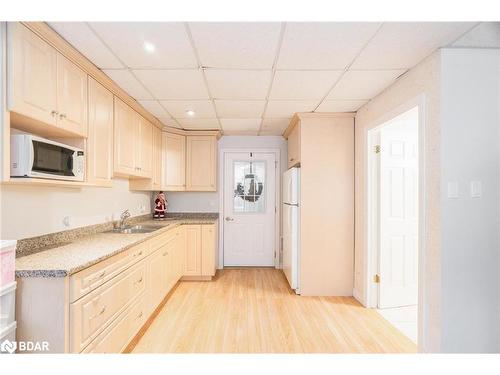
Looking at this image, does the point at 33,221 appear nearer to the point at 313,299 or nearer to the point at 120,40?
the point at 120,40

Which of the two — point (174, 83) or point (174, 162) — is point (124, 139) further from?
point (174, 162)

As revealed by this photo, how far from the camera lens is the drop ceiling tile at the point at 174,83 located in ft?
7.59

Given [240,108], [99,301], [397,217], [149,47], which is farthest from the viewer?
[240,108]

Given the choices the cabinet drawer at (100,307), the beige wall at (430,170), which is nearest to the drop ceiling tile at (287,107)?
the beige wall at (430,170)

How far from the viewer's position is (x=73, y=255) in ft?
6.00

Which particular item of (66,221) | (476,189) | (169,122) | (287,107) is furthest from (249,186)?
(476,189)

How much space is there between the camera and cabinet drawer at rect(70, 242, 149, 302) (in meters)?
1.58

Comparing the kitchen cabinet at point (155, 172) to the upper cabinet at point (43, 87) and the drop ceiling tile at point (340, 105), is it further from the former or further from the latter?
the drop ceiling tile at point (340, 105)

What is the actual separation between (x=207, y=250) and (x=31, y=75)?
118 inches

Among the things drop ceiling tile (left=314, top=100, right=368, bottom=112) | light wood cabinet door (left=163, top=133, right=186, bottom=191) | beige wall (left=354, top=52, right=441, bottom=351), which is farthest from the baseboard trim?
light wood cabinet door (left=163, top=133, right=186, bottom=191)

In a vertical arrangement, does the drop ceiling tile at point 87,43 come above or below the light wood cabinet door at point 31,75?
above

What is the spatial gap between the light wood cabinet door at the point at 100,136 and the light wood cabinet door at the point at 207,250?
181 centimetres

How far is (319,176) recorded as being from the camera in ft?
11.5

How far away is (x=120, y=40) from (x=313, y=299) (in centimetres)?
330
